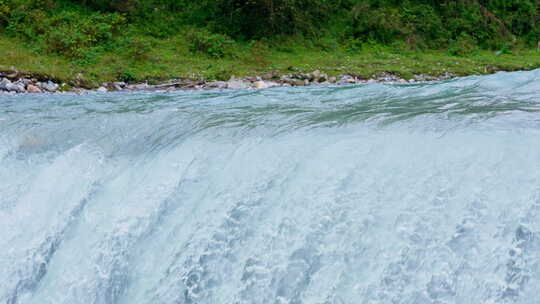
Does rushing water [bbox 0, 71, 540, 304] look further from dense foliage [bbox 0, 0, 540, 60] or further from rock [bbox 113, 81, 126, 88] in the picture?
dense foliage [bbox 0, 0, 540, 60]

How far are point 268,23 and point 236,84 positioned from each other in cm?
514

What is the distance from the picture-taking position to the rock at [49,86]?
1240 cm

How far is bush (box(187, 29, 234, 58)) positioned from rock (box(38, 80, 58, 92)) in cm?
542

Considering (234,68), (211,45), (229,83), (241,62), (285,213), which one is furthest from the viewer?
(211,45)

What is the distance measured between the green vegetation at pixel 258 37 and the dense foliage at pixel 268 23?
4 centimetres

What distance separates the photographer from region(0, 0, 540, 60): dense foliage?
1656 cm

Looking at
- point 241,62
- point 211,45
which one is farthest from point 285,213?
point 211,45

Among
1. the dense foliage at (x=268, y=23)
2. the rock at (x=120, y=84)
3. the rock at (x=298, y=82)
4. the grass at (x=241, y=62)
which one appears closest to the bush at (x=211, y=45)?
the dense foliage at (x=268, y=23)

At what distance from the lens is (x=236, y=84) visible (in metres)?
14.1

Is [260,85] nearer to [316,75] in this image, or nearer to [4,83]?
[316,75]

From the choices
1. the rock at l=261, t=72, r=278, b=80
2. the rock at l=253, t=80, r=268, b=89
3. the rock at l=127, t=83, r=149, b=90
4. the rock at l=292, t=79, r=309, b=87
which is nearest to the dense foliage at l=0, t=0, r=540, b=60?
the rock at l=127, t=83, r=149, b=90

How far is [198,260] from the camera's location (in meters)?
4.22

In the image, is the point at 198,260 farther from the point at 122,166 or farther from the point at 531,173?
the point at 531,173

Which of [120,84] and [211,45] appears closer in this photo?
[120,84]
